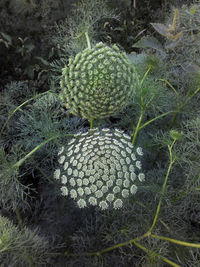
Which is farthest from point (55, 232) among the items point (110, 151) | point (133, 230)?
point (110, 151)

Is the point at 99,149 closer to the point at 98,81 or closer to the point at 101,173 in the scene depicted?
the point at 101,173

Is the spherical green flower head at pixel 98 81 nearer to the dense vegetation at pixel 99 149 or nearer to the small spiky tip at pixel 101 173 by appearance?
the dense vegetation at pixel 99 149

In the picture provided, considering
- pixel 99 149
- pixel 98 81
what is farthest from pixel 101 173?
pixel 98 81

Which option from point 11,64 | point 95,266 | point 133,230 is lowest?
point 95,266

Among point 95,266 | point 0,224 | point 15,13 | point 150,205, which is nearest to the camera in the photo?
point 0,224

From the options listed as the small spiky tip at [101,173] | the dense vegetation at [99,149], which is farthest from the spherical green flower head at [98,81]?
the small spiky tip at [101,173]

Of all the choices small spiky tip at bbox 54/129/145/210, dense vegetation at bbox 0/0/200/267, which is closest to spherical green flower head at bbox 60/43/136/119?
dense vegetation at bbox 0/0/200/267

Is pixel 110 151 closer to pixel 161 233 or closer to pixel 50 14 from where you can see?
pixel 161 233
